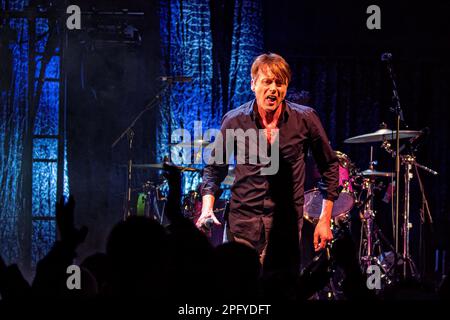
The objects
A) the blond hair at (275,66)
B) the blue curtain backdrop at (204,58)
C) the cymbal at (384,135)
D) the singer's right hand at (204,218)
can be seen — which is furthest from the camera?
the blue curtain backdrop at (204,58)

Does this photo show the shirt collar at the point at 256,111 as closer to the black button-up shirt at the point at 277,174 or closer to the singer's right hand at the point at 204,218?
the black button-up shirt at the point at 277,174

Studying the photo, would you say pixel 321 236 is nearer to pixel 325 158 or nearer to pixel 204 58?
pixel 325 158

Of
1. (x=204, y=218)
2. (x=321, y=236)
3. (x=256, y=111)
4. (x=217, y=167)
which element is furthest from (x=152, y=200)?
(x=321, y=236)

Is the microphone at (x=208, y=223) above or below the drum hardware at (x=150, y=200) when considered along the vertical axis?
above

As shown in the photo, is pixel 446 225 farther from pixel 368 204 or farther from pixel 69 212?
pixel 69 212

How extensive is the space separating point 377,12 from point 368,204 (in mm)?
2917

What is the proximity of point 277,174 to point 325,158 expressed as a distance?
36cm

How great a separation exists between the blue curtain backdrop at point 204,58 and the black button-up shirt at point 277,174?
4332mm

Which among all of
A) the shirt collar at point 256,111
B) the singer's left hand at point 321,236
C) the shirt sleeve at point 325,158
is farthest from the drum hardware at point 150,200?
the singer's left hand at point 321,236

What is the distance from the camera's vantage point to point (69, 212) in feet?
6.73

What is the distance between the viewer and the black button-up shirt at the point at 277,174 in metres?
3.65

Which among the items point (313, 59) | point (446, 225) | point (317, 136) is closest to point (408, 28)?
point (313, 59)

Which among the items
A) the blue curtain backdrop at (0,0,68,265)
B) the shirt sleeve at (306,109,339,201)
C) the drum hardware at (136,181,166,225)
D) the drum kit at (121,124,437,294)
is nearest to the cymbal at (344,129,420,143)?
the drum kit at (121,124,437,294)
